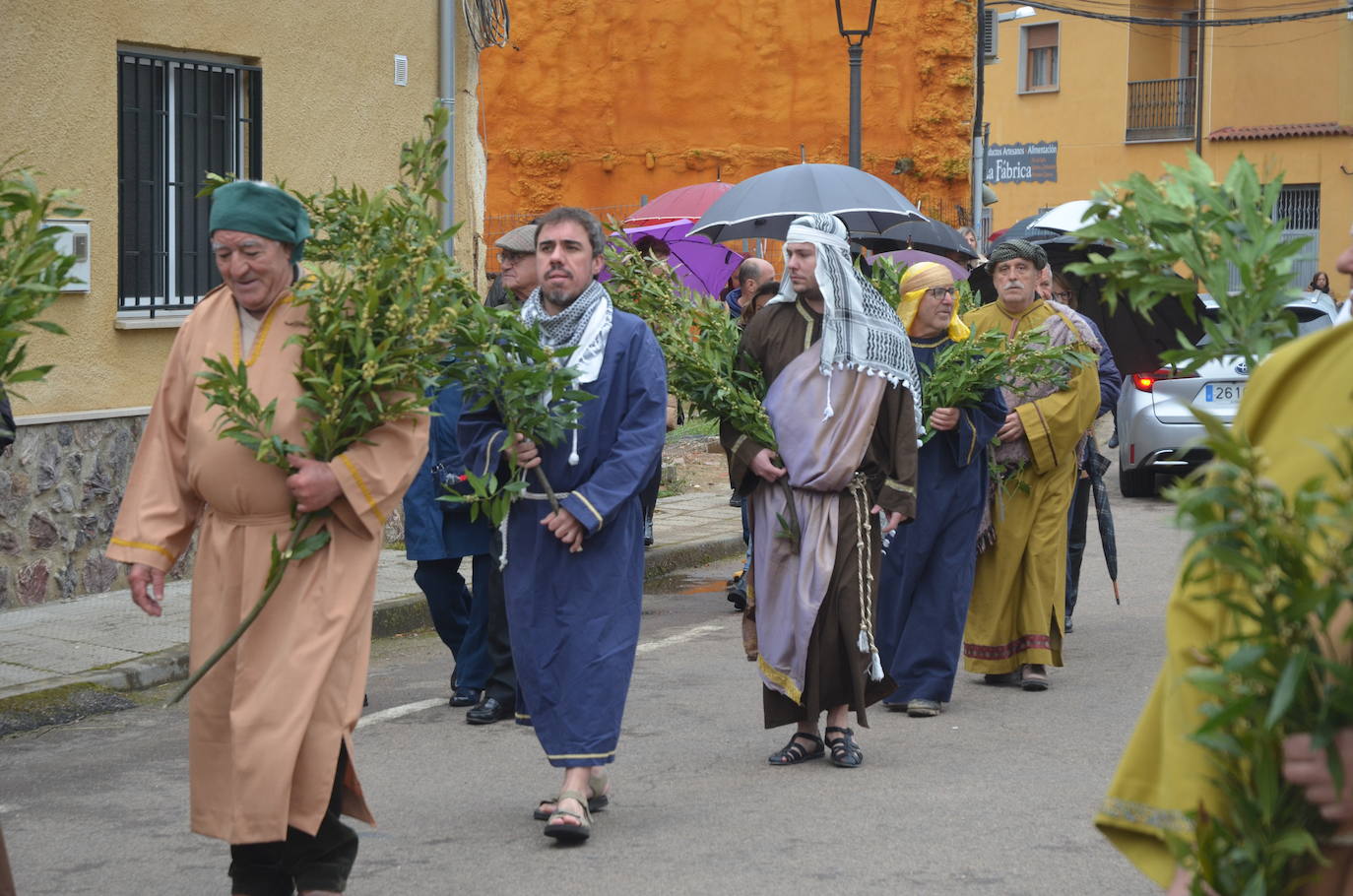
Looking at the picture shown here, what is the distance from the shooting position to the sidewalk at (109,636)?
7984 mm

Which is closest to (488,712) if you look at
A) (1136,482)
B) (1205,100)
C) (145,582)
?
(145,582)

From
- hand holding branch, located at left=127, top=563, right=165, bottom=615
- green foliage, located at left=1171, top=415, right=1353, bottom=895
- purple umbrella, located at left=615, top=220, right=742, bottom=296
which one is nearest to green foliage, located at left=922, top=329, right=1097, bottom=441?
hand holding branch, located at left=127, top=563, right=165, bottom=615

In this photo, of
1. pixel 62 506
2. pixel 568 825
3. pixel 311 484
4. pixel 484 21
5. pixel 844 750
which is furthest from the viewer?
pixel 484 21

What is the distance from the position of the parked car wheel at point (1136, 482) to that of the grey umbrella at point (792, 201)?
4.04 metres

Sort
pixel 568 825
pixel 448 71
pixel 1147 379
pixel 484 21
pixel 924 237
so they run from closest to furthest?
pixel 568 825, pixel 448 71, pixel 484 21, pixel 924 237, pixel 1147 379

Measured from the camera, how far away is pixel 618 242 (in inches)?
285

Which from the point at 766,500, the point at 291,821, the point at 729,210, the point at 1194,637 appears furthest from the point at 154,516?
the point at 729,210

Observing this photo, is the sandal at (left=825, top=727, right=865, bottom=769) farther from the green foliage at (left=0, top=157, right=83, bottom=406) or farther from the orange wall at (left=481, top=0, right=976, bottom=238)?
the orange wall at (left=481, top=0, right=976, bottom=238)

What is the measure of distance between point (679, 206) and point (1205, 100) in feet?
93.1

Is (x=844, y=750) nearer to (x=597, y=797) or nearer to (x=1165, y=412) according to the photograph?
(x=597, y=797)

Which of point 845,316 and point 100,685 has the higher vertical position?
point 845,316

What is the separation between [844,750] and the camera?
21.9ft

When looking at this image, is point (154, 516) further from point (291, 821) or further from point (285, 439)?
point (291, 821)

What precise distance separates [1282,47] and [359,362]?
3934 centimetres
